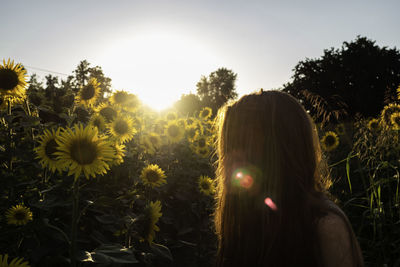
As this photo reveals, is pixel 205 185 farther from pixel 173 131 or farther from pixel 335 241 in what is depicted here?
pixel 335 241

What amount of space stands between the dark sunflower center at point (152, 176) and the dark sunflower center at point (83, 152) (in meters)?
1.14

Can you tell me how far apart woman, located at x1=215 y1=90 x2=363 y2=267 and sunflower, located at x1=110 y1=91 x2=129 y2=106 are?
2.88 meters

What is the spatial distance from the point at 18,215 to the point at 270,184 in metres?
1.81

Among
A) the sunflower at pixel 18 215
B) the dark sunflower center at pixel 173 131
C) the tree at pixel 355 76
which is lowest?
the sunflower at pixel 18 215

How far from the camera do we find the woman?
4.75 ft

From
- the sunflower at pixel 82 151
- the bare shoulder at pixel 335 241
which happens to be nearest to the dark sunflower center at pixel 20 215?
the sunflower at pixel 82 151

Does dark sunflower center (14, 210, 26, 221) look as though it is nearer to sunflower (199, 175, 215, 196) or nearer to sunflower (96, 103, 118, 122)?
sunflower (96, 103, 118, 122)

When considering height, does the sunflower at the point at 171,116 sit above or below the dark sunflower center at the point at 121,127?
above

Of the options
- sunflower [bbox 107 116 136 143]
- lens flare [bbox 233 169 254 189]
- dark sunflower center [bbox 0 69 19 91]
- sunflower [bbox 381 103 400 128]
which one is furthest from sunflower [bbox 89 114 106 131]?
sunflower [bbox 381 103 400 128]

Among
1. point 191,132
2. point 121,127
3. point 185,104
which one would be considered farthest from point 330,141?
point 185,104

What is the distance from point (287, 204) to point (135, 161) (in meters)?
1.79

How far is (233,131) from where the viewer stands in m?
1.86

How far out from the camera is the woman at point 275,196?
4.75 feet

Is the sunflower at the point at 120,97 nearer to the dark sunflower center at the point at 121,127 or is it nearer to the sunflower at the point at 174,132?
the sunflower at the point at 174,132
